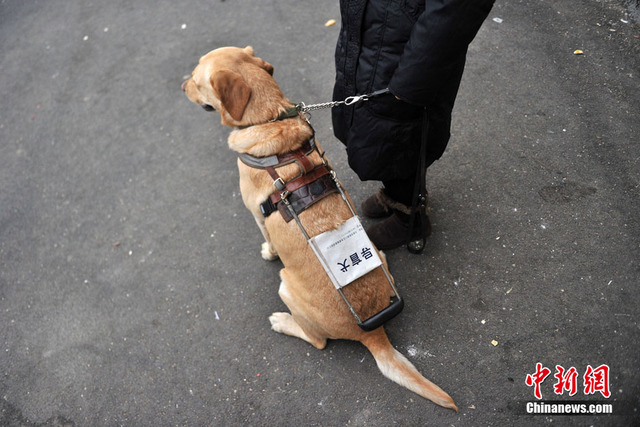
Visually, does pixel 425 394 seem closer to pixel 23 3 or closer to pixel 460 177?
pixel 460 177

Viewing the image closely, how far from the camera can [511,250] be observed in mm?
3170

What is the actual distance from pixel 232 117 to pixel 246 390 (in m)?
1.89

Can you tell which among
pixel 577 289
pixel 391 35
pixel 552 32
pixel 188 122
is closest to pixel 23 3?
pixel 188 122

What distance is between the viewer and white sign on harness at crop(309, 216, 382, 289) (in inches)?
91.7

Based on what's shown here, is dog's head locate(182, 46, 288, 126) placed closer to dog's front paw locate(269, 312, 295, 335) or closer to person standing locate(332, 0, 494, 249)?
person standing locate(332, 0, 494, 249)

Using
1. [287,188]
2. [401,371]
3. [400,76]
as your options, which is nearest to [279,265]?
[287,188]

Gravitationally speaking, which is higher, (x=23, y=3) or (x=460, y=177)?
(x=23, y=3)

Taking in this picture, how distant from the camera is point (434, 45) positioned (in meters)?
1.80

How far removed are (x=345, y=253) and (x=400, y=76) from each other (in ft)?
3.35

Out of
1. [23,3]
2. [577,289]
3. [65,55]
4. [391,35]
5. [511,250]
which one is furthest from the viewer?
[23,3]

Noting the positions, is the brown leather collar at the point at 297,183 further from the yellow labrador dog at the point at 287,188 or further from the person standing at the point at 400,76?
the person standing at the point at 400,76

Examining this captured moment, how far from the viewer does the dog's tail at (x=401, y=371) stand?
242 cm

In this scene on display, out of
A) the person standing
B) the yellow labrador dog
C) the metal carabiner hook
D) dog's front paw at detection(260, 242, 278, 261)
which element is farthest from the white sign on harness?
dog's front paw at detection(260, 242, 278, 261)

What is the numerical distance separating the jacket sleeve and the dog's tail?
4.90ft
